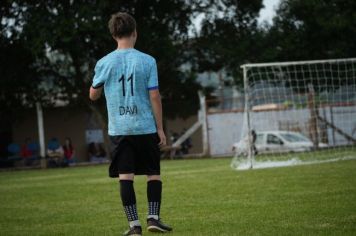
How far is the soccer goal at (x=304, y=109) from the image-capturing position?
31562 mm

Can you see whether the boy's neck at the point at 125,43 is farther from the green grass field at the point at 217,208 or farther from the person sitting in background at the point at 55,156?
the person sitting in background at the point at 55,156

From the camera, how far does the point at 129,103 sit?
22.7 ft

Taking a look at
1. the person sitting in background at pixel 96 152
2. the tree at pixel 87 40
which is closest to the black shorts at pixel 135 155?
the tree at pixel 87 40

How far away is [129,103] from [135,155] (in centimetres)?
52

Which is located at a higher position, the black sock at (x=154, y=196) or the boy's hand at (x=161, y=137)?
the boy's hand at (x=161, y=137)

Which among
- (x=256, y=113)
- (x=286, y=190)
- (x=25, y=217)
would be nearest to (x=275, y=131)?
(x=256, y=113)

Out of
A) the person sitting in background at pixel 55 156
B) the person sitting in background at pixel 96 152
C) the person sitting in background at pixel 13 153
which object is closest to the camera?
the person sitting in background at pixel 55 156

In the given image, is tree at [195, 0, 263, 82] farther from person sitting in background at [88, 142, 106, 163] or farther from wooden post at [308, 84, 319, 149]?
person sitting in background at [88, 142, 106, 163]

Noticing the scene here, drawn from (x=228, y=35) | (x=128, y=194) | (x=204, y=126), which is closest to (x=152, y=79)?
(x=128, y=194)

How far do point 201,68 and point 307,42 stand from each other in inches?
226

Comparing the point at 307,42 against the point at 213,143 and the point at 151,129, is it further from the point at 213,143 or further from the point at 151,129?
the point at 151,129

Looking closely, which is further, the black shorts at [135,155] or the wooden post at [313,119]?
the wooden post at [313,119]

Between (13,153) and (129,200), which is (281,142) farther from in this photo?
(129,200)

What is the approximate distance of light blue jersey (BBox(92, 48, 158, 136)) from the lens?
22.7 ft
